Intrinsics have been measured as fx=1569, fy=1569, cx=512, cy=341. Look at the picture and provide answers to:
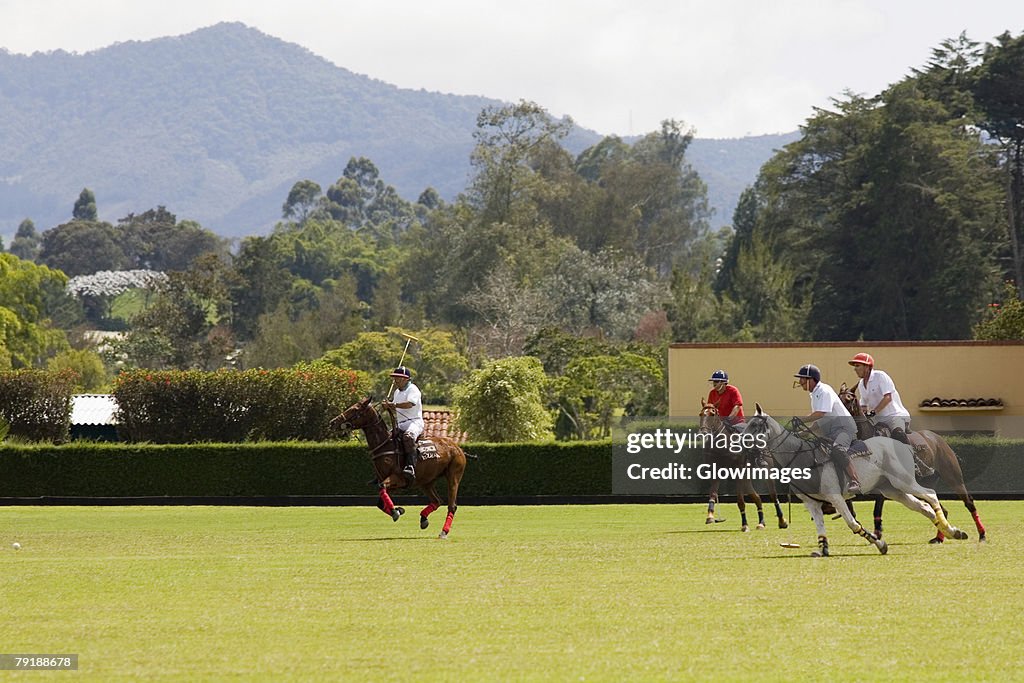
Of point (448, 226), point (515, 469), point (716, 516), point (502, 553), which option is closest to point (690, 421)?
point (515, 469)

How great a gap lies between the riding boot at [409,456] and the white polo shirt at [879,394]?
20.1 ft

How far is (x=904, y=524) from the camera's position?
22.7 metres

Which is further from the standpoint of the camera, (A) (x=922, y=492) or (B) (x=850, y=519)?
(A) (x=922, y=492)

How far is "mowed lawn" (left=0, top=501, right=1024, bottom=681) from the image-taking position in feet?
32.6

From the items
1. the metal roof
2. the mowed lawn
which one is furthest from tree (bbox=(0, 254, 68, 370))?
the mowed lawn

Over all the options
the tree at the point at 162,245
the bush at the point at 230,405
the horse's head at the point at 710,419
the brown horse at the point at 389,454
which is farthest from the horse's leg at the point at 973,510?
the tree at the point at 162,245

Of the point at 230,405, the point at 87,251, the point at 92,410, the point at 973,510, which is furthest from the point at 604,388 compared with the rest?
the point at 87,251

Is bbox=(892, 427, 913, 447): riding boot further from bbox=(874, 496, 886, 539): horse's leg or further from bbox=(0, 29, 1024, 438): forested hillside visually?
bbox=(0, 29, 1024, 438): forested hillside

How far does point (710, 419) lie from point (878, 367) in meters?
23.1

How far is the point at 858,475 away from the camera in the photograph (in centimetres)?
1714

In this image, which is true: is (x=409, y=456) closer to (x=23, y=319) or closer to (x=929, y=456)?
(x=929, y=456)

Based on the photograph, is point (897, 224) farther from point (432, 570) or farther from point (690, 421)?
point (432, 570)

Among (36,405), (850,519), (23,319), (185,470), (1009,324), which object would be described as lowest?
(185,470)

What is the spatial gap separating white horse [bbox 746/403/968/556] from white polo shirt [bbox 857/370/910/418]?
0.45 metres
